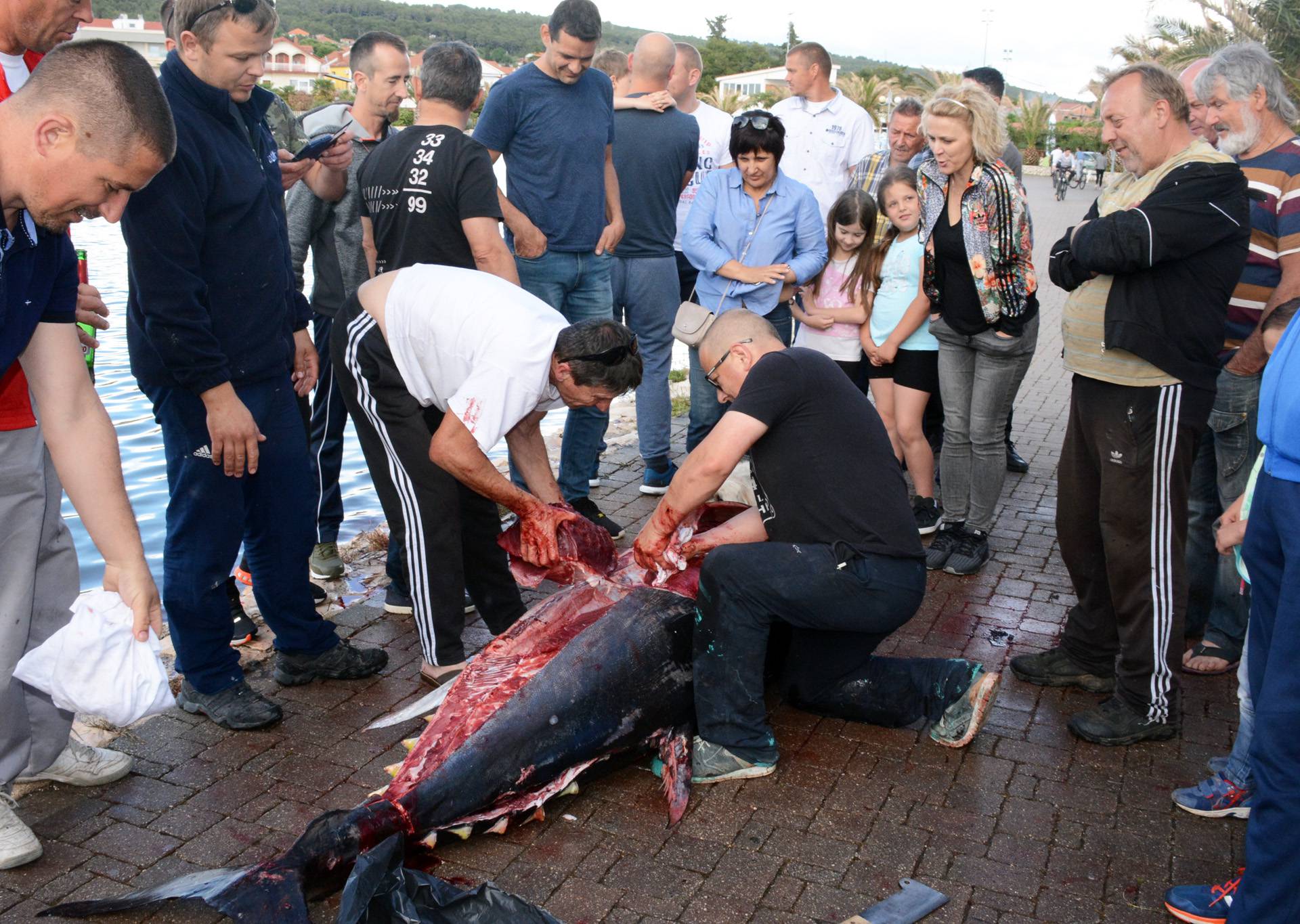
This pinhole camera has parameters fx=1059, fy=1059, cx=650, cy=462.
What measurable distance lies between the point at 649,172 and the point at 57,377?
4.18 m

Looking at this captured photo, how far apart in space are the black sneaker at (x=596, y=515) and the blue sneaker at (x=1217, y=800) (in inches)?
121

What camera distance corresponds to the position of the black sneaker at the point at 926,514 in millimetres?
5816

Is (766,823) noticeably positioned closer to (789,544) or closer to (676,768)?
(676,768)

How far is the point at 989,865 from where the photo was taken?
3.13m

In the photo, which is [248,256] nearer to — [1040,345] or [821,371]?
[821,371]

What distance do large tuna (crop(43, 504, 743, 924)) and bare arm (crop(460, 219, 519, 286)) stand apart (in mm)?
1360

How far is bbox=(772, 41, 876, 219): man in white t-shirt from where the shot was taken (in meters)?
7.40

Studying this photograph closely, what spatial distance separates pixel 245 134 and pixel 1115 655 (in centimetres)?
383

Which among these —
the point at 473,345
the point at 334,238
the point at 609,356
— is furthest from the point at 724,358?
the point at 334,238

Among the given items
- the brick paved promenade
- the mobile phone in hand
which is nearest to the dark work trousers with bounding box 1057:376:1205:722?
the brick paved promenade

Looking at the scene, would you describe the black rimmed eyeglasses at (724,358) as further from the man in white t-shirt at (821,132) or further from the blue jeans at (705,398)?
the man in white t-shirt at (821,132)

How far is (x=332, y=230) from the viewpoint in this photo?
5.55m

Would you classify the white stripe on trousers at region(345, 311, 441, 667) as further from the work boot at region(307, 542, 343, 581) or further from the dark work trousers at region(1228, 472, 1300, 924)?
the dark work trousers at region(1228, 472, 1300, 924)

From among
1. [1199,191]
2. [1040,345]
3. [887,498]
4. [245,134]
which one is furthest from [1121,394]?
[1040,345]
